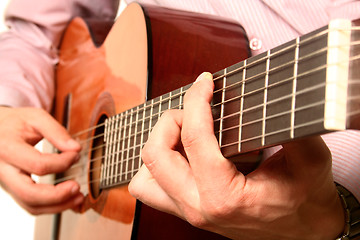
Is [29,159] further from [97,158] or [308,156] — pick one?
[308,156]

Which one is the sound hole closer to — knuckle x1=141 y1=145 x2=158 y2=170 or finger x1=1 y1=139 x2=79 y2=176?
finger x1=1 y1=139 x2=79 y2=176

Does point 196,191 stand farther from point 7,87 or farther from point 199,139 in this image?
point 7,87

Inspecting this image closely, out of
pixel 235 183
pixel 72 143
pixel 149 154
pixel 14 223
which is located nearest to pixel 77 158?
pixel 72 143

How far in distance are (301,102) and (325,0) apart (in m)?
0.45

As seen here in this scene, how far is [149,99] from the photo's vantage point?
2.45ft

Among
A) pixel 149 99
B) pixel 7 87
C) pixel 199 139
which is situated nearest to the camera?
pixel 199 139

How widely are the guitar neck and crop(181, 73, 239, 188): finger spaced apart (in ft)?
0.06

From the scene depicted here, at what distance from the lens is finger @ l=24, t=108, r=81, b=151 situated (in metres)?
1.04

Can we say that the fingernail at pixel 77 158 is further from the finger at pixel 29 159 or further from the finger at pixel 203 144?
the finger at pixel 203 144

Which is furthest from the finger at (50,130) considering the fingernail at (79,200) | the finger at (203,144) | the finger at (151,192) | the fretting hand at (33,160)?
→ the finger at (203,144)

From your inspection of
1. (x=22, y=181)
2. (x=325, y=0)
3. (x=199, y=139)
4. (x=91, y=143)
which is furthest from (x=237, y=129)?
(x=22, y=181)

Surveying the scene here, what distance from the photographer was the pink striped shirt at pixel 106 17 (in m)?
0.67

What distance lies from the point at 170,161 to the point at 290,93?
21 cm

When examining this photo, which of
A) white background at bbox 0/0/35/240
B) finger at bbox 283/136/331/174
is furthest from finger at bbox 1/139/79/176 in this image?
white background at bbox 0/0/35/240
